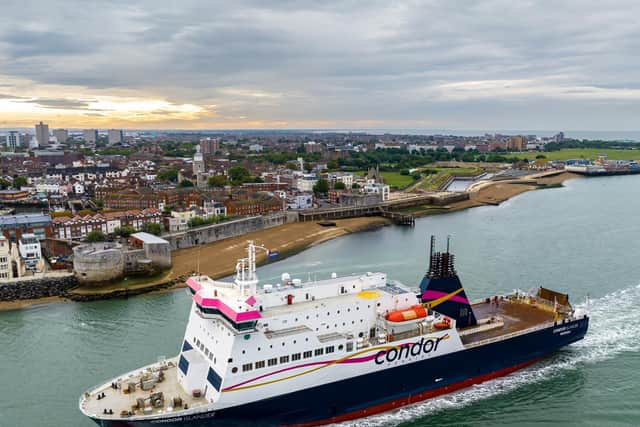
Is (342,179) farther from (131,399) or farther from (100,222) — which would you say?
(131,399)

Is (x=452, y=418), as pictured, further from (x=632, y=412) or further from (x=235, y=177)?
(x=235, y=177)

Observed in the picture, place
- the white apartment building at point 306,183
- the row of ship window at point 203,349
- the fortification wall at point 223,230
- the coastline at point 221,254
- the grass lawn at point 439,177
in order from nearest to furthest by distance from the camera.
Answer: the row of ship window at point 203,349
the coastline at point 221,254
the fortification wall at point 223,230
the white apartment building at point 306,183
the grass lawn at point 439,177

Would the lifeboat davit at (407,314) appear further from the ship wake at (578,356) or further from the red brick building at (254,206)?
the red brick building at (254,206)

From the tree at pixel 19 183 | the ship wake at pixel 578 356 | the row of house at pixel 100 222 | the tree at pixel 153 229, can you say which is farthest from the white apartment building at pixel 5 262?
the tree at pixel 19 183

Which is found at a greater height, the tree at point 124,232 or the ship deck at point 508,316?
the tree at point 124,232

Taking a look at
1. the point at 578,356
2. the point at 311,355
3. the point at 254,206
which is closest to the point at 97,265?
the point at 311,355

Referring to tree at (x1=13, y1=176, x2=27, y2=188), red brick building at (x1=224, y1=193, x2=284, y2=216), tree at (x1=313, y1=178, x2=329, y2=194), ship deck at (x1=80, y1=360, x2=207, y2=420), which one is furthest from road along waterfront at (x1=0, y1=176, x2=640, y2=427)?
tree at (x1=13, y1=176, x2=27, y2=188)
